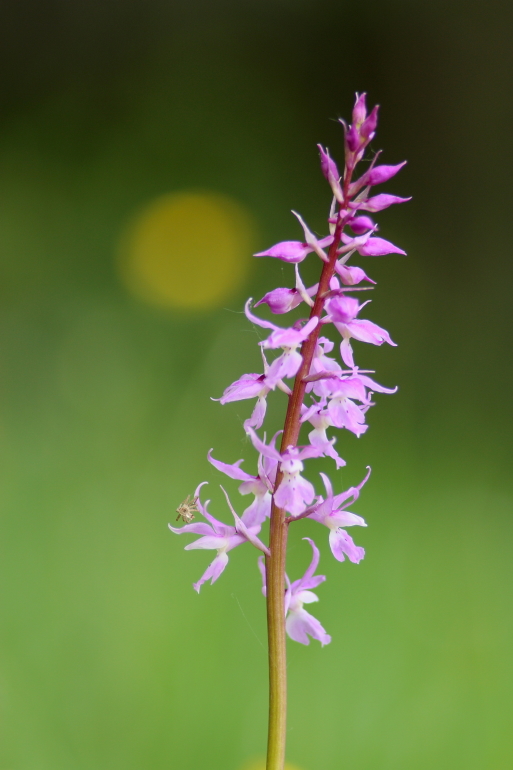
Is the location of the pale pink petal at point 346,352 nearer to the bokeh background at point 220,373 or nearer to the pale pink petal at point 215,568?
the pale pink petal at point 215,568

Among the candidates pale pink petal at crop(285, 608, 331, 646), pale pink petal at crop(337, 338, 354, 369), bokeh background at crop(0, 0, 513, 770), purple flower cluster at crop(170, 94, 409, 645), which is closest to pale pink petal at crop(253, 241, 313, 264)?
purple flower cluster at crop(170, 94, 409, 645)

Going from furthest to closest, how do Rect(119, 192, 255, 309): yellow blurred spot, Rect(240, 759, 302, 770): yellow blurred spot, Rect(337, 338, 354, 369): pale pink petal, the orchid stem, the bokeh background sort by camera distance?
Rect(119, 192, 255, 309): yellow blurred spot → the bokeh background → Rect(240, 759, 302, 770): yellow blurred spot → Rect(337, 338, 354, 369): pale pink petal → the orchid stem

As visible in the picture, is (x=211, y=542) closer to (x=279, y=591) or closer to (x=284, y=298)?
(x=279, y=591)

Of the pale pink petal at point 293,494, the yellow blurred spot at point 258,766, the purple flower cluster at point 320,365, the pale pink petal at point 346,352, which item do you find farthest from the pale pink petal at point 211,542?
the yellow blurred spot at point 258,766

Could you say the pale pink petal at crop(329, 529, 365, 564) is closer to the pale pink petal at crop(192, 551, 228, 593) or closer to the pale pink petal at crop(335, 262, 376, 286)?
the pale pink petal at crop(192, 551, 228, 593)

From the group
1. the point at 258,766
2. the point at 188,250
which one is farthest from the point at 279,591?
the point at 188,250

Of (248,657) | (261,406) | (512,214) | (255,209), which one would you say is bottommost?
(248,657)

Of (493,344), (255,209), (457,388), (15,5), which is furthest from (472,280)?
(15,5)

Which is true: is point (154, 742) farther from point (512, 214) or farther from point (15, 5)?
point (15, 5)
